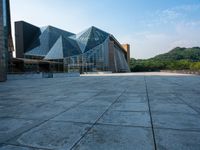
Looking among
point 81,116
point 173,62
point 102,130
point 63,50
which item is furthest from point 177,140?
point 173,62

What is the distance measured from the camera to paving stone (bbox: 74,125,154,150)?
3.13m

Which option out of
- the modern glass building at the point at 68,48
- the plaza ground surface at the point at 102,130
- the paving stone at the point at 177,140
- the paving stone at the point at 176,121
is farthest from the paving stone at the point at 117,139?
the modern glass building at the point at 68,48

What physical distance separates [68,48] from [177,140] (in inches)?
2458

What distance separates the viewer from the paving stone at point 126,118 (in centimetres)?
445

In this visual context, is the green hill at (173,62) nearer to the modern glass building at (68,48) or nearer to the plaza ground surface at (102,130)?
the modern glass building at (68,48)

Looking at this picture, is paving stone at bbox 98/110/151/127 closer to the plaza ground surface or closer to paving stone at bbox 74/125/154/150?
the plaza ground surface

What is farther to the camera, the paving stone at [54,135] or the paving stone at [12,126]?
A: the paving stone at [12,126]

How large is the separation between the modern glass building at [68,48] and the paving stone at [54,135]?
5327cm

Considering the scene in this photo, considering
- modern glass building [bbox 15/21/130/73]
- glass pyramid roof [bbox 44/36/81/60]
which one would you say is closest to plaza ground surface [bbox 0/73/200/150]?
modern glass building [bbox 15/21/130/73]

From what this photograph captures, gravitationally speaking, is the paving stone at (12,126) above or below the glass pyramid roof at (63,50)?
below

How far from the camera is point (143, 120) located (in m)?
4.65

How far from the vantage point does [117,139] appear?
3.46 metres

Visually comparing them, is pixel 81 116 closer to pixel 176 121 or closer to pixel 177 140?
pixel 176 121

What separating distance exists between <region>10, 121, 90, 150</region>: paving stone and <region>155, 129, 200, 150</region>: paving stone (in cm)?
154
